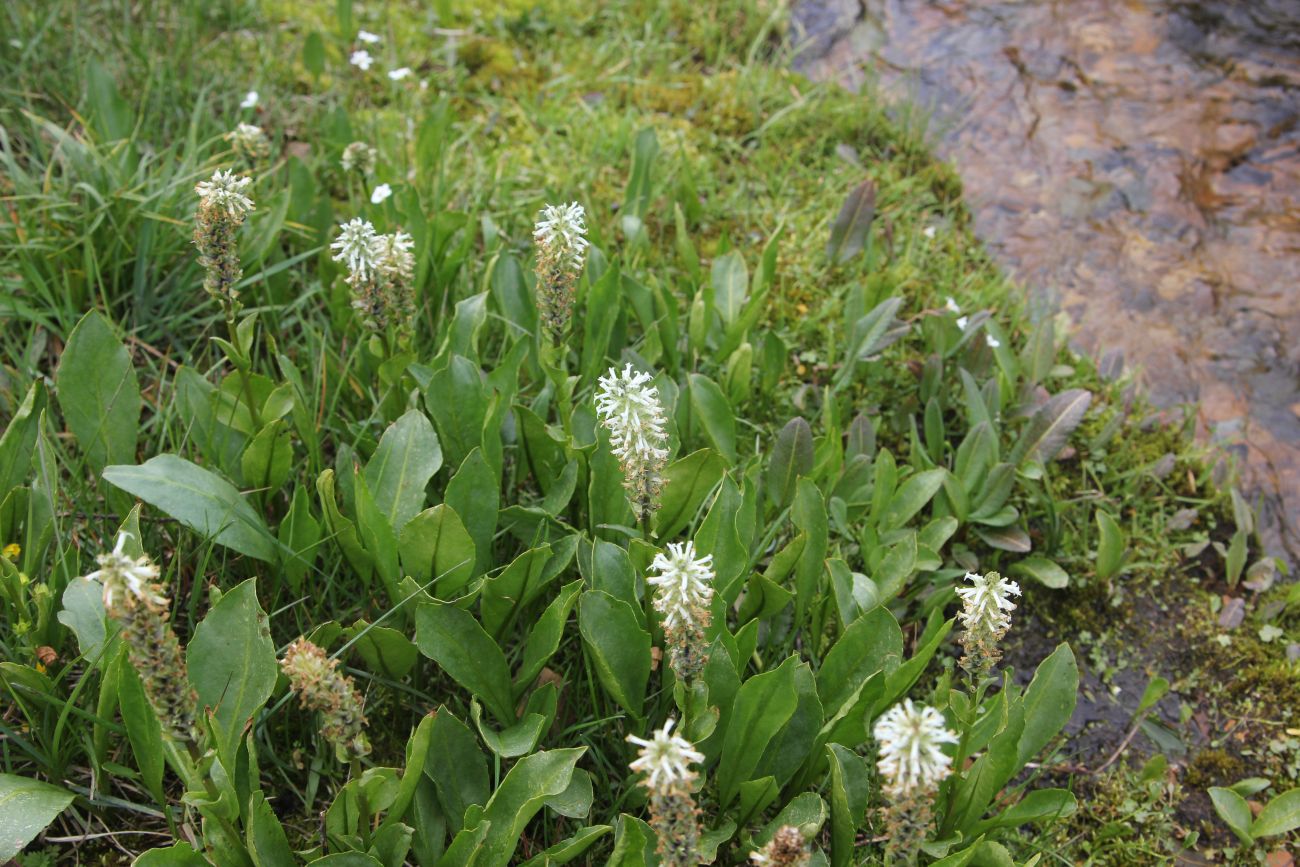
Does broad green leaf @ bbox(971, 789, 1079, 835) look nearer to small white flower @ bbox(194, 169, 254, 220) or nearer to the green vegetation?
the green vegetation

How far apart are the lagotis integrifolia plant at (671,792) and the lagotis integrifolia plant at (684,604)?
0.26m

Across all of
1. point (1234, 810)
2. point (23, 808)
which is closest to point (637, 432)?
point (23, 808)

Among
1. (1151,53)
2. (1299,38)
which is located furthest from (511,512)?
(1299,38)

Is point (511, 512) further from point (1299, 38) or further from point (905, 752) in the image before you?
point (1299, 38)

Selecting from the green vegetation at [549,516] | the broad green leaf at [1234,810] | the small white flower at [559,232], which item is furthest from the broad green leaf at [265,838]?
the broad green leaf at [1234,810]

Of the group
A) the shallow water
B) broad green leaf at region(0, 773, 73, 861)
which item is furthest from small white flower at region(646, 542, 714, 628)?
the shallow water

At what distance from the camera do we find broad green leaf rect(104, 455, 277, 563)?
2.57 m

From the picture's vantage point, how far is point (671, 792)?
166cm

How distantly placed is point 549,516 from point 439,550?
35 centimetres

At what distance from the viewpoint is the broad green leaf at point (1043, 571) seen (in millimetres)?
3131

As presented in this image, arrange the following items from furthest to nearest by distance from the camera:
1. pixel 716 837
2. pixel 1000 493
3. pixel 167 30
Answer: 1. pixel 167 30
2. pixel 1000 493
3. pixel 716 837

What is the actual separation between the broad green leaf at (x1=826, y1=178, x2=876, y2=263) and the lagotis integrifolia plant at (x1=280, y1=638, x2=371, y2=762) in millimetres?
2508

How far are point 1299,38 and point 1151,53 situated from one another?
2.11 ft

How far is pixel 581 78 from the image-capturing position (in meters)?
4.89
